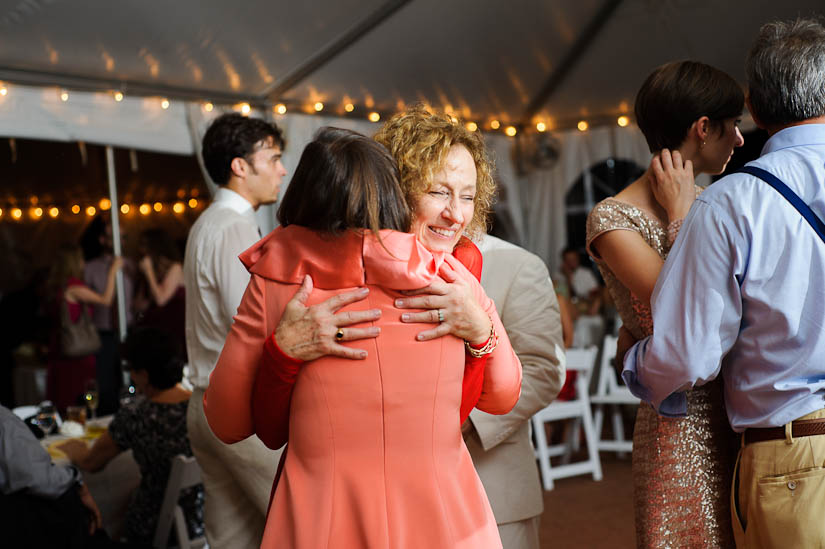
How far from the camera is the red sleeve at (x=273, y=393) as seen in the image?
124 centimetres

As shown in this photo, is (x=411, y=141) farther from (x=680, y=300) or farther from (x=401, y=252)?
(x=680, y=300)

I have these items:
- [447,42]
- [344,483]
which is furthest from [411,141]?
[447,42]

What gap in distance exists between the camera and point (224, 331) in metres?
2.39

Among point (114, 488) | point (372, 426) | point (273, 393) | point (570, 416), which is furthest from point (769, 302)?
point (570, 416)

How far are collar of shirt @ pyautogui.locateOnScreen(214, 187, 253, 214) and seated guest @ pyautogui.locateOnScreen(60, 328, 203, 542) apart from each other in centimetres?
96

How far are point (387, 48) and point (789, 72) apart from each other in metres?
5.23

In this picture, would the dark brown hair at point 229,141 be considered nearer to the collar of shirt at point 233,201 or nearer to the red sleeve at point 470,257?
the collar of shirt at point 233,201

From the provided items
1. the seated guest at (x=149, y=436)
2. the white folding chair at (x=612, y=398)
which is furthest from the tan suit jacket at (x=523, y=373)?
the white folding chair at (x=612, y=398)

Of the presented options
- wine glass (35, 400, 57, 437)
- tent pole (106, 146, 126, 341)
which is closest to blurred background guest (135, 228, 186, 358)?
tent pole (106, 146, 126, 341)

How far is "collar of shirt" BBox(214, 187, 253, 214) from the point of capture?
99.3 inches

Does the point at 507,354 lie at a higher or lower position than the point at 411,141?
lower

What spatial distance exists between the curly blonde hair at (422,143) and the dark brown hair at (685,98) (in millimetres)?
383

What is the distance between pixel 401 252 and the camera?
3.99 ft

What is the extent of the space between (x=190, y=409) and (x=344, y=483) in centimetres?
128
